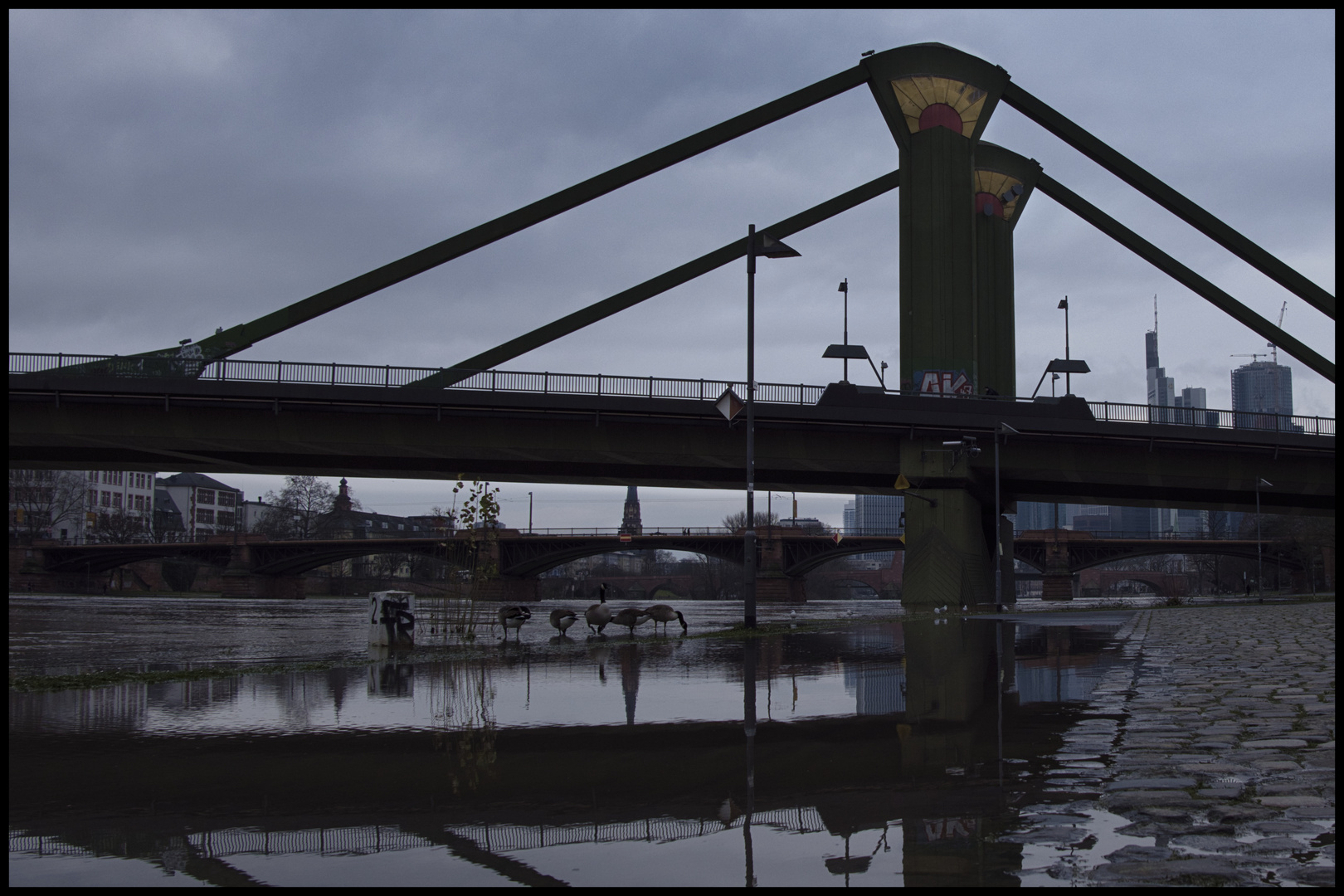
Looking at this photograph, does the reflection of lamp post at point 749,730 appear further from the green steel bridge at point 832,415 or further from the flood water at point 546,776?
the green steel bridge at point 832,415

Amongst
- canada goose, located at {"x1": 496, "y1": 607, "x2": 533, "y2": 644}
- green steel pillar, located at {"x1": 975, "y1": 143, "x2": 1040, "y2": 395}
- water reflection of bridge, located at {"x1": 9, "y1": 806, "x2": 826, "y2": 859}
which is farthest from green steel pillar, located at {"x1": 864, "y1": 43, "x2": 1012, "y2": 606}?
water reflection of bridge, located at {"x1": 9, "y1": 806, "x2": 826, "y2": 859}

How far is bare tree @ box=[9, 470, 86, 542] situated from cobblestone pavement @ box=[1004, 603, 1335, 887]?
102837 millimetres

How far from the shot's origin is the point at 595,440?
4091 cm

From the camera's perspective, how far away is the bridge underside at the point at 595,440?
3800cm

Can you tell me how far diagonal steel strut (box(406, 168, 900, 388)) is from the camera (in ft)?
132

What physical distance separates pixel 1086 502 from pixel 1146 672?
48.4 meters

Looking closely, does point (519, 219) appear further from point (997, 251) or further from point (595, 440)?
point (997, 251)

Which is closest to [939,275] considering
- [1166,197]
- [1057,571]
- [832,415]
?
[832,415]

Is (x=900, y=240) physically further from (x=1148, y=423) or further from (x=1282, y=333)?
(x=1282, y=333)

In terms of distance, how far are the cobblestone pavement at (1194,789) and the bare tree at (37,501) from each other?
103 m

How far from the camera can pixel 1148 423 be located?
143 feet

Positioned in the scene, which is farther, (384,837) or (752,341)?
(752,341)

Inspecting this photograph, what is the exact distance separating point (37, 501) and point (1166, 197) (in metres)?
106

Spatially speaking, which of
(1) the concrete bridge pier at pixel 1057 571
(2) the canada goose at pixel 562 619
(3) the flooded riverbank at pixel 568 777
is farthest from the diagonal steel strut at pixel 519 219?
(1) the concrete bridge pier at pixel 1057 571
